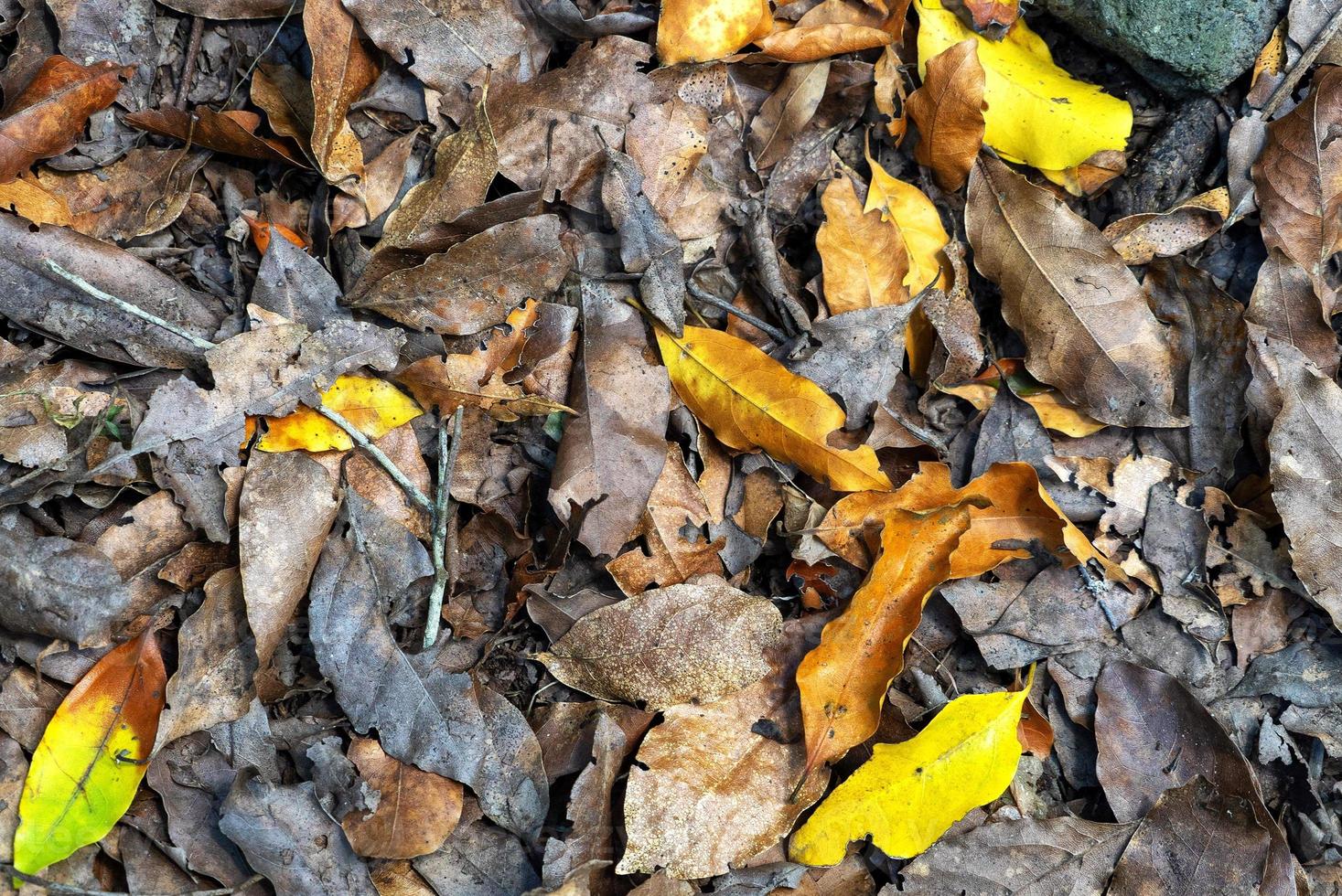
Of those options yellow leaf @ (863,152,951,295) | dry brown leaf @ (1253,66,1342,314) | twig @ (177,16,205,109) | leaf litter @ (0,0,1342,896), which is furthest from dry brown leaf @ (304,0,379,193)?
dry brown leaf @ (1253,66,1342,314)

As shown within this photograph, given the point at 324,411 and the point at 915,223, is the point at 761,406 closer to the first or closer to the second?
the point at 915,223

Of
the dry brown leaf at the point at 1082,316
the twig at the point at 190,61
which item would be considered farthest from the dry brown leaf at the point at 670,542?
the twig at the point at 190,61

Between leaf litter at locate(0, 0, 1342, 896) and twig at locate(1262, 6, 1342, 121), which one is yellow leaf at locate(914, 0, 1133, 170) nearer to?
leaf litter at locate(0, 0, 1342, 896)

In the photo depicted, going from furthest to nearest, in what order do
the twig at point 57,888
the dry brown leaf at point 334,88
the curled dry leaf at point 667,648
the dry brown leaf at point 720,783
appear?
the dry brown leaf at point 334,88 < the curled dry leaf at point 667,648 < the dry brown leaf at point 720,783 < the twig at point 57,888

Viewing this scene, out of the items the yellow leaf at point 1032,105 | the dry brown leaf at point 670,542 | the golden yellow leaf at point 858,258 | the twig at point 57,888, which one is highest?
the yellow leaf at point 1032,105

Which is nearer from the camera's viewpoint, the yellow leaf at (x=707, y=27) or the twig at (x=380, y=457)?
the twig at (x=380, y=457)

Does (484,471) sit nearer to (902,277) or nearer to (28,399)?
(28,399)

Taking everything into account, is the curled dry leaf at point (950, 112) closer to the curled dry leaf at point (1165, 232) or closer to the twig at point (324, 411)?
the curled dry leaf at point (1165, 232)

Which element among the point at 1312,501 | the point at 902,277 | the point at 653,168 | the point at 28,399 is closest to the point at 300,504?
the point at 28,399
